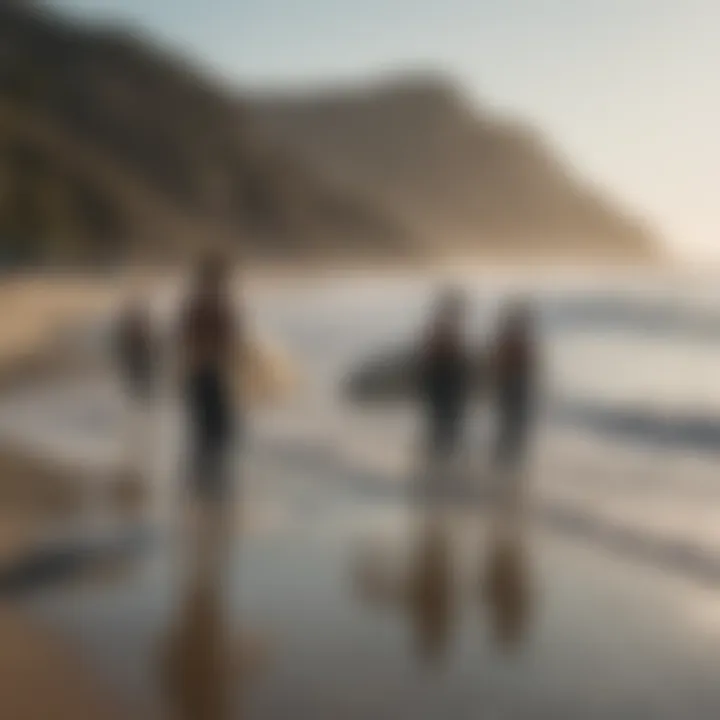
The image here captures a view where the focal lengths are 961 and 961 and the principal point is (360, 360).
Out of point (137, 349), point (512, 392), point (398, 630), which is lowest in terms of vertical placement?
point (398, 630)

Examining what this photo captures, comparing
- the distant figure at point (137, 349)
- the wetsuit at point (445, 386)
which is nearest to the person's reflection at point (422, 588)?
the wetsuit at point (445, 386)

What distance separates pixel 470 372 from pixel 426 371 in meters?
0.15

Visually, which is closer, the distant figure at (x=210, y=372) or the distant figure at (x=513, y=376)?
the distant figure at (x=210, y=372)

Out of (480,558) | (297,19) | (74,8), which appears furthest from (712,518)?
(74,8)

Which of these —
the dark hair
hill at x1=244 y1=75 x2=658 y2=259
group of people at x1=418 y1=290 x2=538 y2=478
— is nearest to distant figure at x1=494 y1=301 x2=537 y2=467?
group of people at x1=418 y1=290 x2=538 y2=478

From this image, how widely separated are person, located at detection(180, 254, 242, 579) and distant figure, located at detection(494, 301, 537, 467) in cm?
87

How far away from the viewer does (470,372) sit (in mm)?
3209

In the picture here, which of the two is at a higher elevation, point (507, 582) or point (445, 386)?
point (445, 386)

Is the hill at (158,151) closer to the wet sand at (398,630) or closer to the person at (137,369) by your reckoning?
the person at (137,369)

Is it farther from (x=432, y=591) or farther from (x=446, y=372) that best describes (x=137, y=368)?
(x=432, y=591)

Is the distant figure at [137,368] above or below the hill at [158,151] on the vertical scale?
below

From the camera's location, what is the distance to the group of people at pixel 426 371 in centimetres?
296

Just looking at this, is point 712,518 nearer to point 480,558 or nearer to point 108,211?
point 480,558

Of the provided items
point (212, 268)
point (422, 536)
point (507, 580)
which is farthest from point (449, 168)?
point (507, 580)
